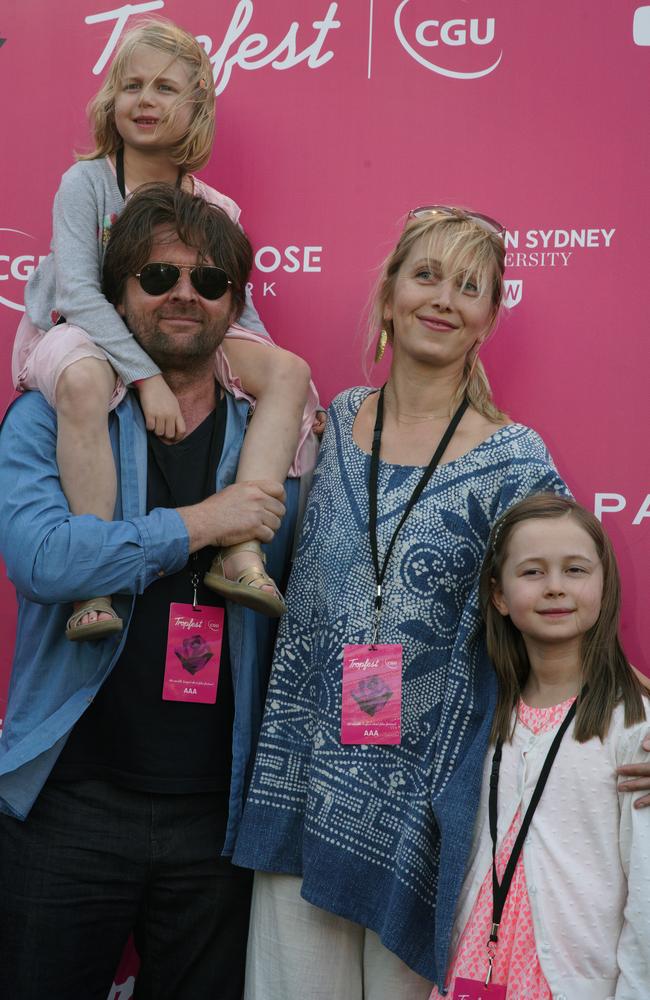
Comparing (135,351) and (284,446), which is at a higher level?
(135,351)

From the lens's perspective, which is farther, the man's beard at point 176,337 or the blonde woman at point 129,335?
the man's beard at point 176,337

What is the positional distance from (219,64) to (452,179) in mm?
752

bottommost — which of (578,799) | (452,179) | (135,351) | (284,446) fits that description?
(578,799)

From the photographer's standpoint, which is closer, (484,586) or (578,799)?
(578,799)

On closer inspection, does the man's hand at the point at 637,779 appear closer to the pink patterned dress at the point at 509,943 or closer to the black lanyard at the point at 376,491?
the pink patterned dress at the point at 509,943

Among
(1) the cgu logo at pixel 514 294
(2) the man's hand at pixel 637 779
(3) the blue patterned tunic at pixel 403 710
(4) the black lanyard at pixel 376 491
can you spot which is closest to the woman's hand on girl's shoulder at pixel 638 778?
(2) the man's hand at pixel 637 779

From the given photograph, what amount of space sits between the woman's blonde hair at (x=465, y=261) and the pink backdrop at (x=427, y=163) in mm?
349

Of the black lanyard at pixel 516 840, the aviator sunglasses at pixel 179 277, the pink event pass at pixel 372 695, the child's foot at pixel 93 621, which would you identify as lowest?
the black lanyard at pixel 516 840

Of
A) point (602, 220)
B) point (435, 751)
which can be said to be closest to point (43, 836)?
point (435, 751)

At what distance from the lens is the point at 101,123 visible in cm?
297

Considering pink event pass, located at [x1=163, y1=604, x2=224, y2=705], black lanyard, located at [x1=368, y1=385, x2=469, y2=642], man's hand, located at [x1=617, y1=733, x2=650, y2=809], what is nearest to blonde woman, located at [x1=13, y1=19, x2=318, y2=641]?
pink event pass, located at [x1=163, y1=604, x2=224, y2=705]

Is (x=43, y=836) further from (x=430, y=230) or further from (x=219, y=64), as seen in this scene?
(x=219, y=64)

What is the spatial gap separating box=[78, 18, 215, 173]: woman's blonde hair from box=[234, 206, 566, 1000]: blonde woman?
670 mm

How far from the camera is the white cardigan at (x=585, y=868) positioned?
2.02 metres
